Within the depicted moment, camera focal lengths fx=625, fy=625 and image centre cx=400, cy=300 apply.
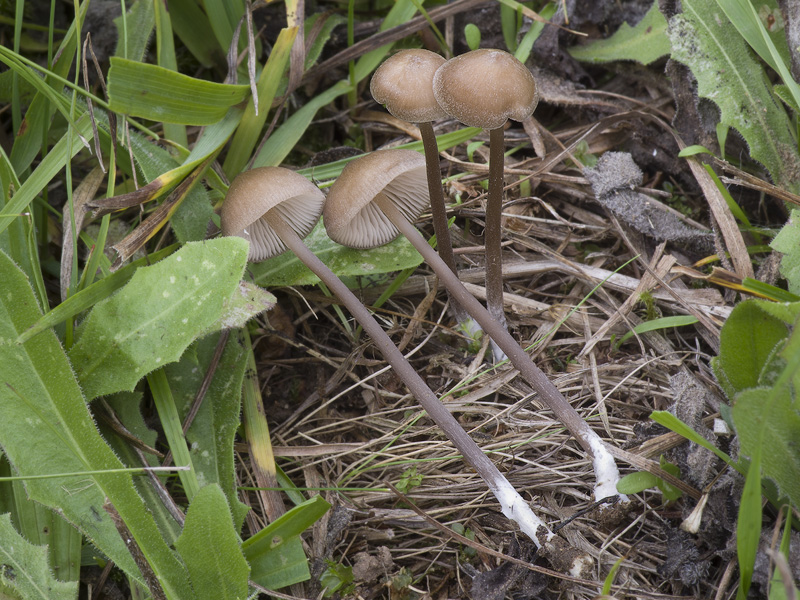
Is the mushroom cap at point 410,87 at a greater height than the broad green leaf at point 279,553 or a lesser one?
greater

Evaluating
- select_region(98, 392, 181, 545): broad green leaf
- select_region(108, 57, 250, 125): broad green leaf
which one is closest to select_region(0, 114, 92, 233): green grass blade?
select_region(108, 57, 250, 125): broad green leaf

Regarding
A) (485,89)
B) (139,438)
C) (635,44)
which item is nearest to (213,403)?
(139,438)

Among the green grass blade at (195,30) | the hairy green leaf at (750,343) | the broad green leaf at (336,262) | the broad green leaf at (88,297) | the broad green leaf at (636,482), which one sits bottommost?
the broad green leaf at (636,482)

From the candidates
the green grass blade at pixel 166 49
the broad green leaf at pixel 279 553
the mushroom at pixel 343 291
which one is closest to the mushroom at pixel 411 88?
the mushroom at pixel 343 291

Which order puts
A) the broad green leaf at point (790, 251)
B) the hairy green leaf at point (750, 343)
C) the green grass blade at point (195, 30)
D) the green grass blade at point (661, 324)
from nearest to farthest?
the hairy green leaf at point (750, 343)
the broad green leaf at point (790, 251)
the green grass blade at point (661, 324)
the green grass blade at point (195, 30)

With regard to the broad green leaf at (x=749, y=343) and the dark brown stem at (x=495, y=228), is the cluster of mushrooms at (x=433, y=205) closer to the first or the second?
the dark brown stem at (x=495, y=228)

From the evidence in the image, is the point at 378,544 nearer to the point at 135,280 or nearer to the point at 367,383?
the point at 367,383

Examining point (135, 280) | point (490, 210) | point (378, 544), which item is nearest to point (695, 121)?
point (490, 210)
